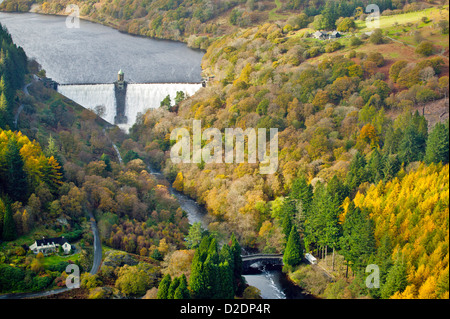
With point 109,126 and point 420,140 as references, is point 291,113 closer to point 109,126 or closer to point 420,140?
point 420,140

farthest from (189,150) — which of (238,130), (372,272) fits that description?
(372,272)

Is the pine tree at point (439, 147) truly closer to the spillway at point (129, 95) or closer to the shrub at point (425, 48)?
the shrub at point (425, 48)

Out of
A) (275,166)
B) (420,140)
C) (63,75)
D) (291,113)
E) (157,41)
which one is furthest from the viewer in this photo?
(157,41)

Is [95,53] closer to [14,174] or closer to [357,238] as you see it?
[14,174]

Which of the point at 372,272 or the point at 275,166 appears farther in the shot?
Answer: the point at 275,166

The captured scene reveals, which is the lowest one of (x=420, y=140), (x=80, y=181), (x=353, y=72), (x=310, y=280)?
(x=310, y=280)

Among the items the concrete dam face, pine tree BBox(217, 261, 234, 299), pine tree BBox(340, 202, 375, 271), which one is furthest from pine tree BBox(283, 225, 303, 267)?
the concrete dam face

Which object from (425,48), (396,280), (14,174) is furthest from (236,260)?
(425,48)
